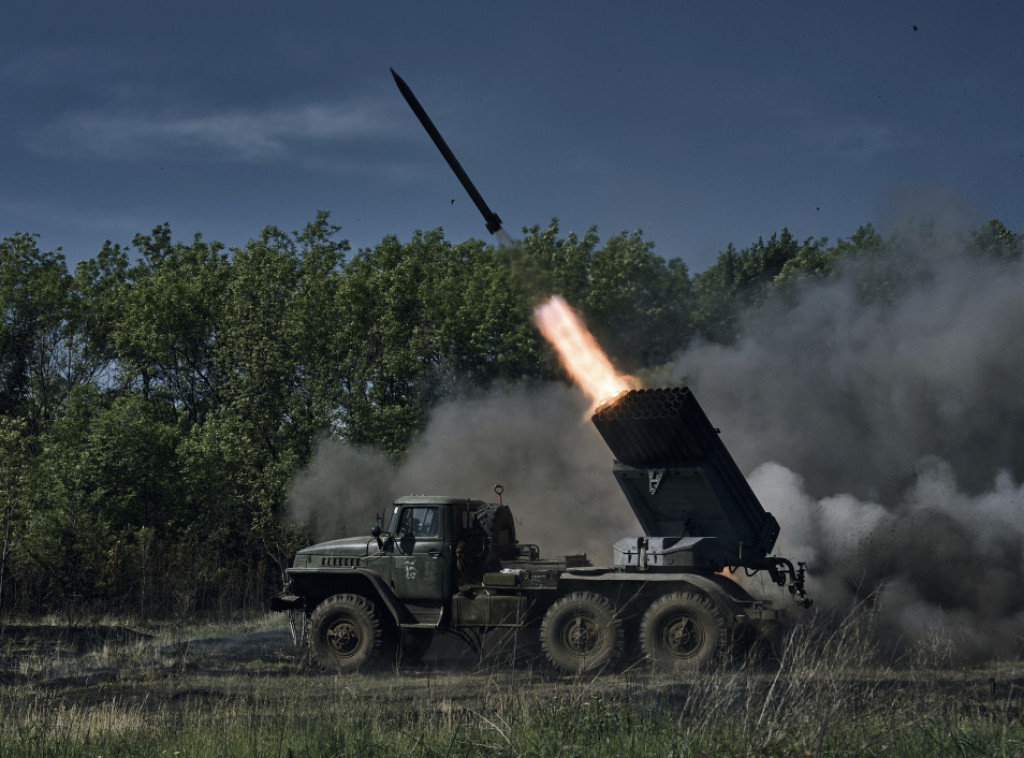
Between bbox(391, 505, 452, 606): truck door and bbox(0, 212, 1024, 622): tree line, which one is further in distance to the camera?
bbox(0, 212, 1024, 622): tree line

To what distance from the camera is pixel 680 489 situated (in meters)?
15.4

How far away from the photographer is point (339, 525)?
27.6 metres

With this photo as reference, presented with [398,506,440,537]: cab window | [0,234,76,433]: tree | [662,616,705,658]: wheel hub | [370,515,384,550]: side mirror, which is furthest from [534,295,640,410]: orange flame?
[0,234,76,433]: tree

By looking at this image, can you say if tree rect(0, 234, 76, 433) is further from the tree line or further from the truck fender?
the truck fender

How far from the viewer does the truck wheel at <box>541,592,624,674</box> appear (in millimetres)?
14805

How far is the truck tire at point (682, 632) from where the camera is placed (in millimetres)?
14320

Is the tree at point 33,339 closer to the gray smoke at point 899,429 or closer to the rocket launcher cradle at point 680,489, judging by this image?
the gray smoke at point 899,429

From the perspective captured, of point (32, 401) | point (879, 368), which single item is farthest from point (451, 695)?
point (32, 401)

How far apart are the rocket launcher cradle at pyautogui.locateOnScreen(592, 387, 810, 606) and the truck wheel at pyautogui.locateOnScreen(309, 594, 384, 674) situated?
401cm

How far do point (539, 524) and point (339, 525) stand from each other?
5614 mm

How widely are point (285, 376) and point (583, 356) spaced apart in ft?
54.0

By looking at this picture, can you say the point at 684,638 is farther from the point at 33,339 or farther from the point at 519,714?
the point at 33,339

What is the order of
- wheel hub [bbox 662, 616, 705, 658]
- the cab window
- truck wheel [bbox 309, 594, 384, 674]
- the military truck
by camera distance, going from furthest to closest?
the cab window
truck wheel [bbox 309, 594, 384, 674]
the military truck
wheel hub [bbox 662, 616, 705, 658]

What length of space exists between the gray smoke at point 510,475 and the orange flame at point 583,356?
19.6 feet
